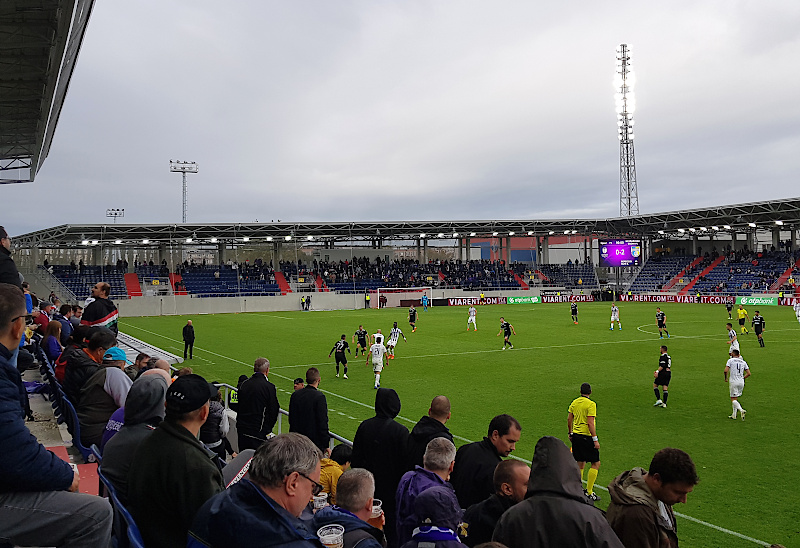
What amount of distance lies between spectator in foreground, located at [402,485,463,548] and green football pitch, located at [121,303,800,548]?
5839mm

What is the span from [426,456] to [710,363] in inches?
884

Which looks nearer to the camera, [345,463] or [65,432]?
[345,463]

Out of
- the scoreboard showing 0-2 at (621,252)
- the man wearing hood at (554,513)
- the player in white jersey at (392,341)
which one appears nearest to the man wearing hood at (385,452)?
the man wearing hood at (554,513)

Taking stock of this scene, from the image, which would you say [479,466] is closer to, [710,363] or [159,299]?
[710,363]

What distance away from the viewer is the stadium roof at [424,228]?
Result: 58250 millimetres

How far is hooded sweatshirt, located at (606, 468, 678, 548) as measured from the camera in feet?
12.9

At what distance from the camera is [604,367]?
23078mm

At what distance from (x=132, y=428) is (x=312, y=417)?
11.8 feet

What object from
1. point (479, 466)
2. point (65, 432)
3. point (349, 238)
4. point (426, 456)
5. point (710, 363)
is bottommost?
point (710, 363)

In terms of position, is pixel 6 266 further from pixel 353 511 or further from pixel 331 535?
pixel 331 535

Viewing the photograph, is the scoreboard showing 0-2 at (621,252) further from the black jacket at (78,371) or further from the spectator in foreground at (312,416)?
the black jacket at (78,371)

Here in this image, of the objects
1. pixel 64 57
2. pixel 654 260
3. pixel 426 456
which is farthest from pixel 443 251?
pixel 426 456

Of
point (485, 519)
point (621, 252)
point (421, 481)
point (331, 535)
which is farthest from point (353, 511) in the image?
point (621, 252)

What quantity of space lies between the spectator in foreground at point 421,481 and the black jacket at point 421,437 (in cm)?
141
